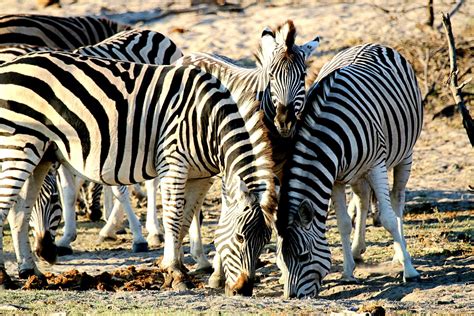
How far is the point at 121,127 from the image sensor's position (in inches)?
366

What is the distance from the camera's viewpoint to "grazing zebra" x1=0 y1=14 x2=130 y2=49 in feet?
46.5

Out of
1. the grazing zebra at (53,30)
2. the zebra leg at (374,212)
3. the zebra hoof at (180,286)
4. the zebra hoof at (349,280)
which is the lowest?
the zebra hoof at (349,280)

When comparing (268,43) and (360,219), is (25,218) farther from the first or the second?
(268,43)

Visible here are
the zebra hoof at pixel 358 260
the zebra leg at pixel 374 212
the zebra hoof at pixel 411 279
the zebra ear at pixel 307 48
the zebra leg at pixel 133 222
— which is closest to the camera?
the zebra hoof at pixel 411 279

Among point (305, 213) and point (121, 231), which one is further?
point (121, 231)

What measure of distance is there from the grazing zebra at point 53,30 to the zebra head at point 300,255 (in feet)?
21.8

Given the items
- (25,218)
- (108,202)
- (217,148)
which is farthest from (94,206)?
(217,148)

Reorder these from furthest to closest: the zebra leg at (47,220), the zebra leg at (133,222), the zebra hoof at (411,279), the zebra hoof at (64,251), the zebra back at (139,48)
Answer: the zebra back at (139,48), the zebra leg at (133,222), the zebra hoof at (64,251), the zebra leg at (47,220), the zebra hoof at (411,279)

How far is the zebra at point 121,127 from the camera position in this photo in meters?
9.11

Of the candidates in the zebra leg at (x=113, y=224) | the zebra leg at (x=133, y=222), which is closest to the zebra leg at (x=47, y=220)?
the zebra leg at (x=133, y=222)

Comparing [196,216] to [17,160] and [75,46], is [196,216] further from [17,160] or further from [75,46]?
[75,46]

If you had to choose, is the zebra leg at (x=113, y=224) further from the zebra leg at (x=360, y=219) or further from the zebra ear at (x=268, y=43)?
the zebra leg at (x=360, y=219)

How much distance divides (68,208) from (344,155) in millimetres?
3926

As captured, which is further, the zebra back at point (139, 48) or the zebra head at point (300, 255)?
the zebra back at point (139, 48)
